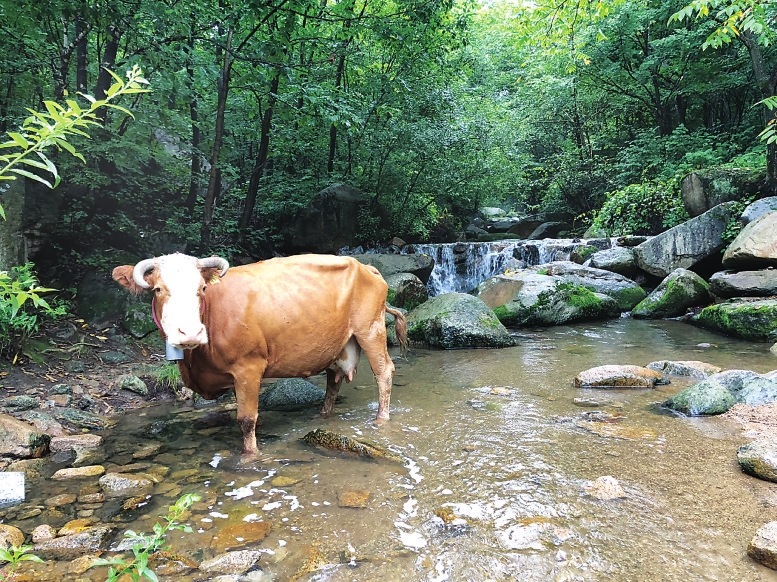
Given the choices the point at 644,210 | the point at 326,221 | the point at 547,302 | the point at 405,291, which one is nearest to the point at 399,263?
the point at 405,291

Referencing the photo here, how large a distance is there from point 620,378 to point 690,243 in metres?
7.82

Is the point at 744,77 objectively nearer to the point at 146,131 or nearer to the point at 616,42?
the point at 616,42

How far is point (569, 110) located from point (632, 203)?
332 inches

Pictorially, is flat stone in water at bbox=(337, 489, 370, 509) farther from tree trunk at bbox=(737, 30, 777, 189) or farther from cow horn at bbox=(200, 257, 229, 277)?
tree trunk at bbox=(737, 30, 777, 189)

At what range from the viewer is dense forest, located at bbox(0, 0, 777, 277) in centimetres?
709

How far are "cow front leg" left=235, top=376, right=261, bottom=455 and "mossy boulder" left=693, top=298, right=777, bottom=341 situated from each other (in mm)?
8065

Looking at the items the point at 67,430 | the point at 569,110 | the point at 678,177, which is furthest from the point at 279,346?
the point at 569,110

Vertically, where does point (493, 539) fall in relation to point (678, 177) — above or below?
below

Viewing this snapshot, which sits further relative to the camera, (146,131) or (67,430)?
(146,131)

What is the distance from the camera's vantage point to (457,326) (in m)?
8.39

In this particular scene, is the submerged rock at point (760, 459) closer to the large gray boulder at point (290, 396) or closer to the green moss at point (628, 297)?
the large gray boulder at point (290, 396)

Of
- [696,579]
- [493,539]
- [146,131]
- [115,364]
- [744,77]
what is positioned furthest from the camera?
[744,77]

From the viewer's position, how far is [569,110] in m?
21.6

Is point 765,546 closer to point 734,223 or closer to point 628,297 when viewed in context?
point 628,297
